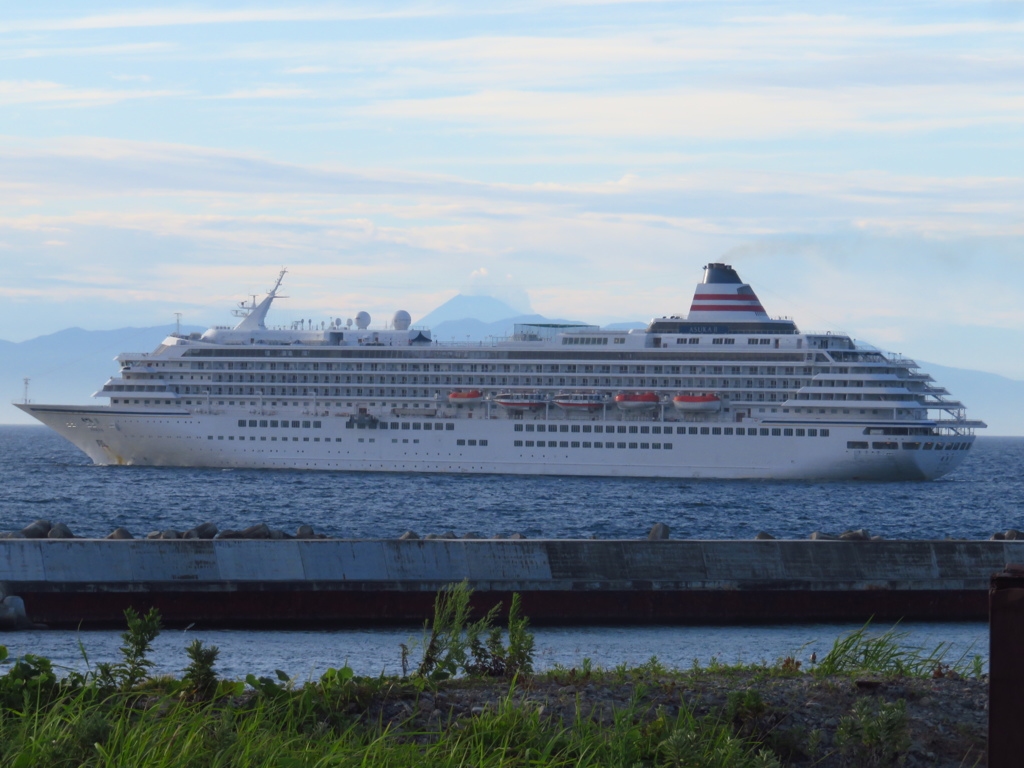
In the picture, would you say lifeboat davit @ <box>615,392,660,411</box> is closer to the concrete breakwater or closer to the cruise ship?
the cruise ship

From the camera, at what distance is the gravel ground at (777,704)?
6.66 m

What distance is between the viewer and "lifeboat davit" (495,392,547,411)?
63.7m

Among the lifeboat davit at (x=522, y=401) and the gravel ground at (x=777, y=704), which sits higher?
the lifeboat davit at (x=522, y=401)

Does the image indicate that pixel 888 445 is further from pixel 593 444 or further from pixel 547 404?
pixel 547 404

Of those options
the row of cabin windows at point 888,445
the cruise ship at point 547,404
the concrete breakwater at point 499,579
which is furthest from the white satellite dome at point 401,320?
the concrete breakwater at point 499,579

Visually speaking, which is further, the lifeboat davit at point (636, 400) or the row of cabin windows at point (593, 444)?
the lifeboat davit at point (636, 400)

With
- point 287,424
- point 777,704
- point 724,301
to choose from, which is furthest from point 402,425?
point 777,704

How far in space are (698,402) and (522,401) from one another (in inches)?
353

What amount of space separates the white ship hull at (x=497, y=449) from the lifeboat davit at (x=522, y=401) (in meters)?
0.88

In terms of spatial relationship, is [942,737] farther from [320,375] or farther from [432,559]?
[320,375]

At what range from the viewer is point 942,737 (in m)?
6.89

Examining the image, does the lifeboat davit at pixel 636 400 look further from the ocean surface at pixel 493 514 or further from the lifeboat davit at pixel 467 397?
the lifeboat davit at pixel 467 397

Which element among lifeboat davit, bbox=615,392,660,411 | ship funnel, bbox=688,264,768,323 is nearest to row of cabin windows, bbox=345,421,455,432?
lifeboat davit, bbox=615,392,660,411

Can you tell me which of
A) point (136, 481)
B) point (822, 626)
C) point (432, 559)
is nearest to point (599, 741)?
point (432, 559)
